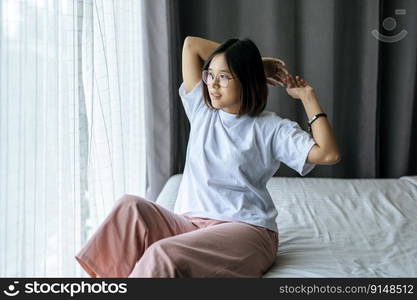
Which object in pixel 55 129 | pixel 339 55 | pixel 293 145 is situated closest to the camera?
pixel 55 129

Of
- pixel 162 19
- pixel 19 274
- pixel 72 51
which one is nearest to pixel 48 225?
pixel 19 274

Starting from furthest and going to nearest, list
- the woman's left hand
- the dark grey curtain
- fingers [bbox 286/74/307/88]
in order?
the dark grey curtain → the woman's left hand → fingers [bbox 286/74/307/88]

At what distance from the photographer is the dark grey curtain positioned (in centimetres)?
284

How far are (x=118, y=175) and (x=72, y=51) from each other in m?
0.61

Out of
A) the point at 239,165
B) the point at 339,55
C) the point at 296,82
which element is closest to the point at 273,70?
the point at 296,82

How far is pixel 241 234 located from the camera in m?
1.47

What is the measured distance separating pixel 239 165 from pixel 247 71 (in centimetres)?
26

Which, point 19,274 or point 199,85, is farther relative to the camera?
point 199,85

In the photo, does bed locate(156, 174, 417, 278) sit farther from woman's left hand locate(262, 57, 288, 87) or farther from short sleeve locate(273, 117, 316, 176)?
woman's left hand locate(262, 57, 288, 87)

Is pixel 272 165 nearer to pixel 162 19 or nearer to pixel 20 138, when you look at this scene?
pixel 20 138

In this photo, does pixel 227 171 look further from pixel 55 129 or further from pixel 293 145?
pixel 55 129

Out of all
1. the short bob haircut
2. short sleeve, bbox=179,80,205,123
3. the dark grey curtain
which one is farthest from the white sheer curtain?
the dark grey curtain

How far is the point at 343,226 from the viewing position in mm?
2010

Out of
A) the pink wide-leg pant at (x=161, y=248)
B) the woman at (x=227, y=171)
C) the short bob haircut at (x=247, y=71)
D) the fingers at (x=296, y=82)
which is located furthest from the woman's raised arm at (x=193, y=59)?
the pink wide-leg pant at (x=161, y=248)
